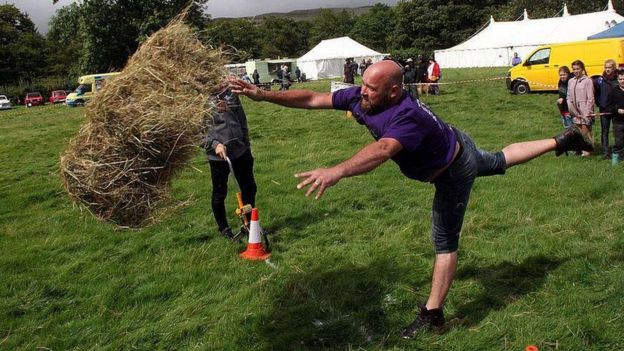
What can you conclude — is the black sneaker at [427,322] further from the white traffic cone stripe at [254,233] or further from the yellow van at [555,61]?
the yellow van at [555,61]

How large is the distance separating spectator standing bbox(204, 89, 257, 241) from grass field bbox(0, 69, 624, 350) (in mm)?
219

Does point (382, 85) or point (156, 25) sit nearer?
point (382, 85)

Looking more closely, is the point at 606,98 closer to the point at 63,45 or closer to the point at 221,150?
the point at 221,150

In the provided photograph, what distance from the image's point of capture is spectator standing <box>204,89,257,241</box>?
595 centimetres

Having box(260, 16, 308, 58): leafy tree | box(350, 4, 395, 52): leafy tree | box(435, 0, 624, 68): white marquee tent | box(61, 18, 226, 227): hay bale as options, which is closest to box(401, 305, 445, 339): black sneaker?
box(61, 18, 226, 227): hay bale

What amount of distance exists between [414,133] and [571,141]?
222cm

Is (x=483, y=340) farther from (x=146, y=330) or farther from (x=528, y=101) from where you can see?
(x=528, y=101)

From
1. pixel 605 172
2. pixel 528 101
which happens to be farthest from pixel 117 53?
pixel 605 172

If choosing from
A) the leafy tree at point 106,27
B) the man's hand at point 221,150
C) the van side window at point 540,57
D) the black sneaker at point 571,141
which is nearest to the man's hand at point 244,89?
the man's hand at point 221,150

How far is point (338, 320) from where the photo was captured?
174 inches

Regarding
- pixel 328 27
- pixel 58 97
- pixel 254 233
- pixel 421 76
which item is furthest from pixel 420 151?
pixel 328 27

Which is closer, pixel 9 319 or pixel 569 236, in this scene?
pixel 9 319

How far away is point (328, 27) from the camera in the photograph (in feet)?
432

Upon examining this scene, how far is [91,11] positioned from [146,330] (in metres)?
61.6
